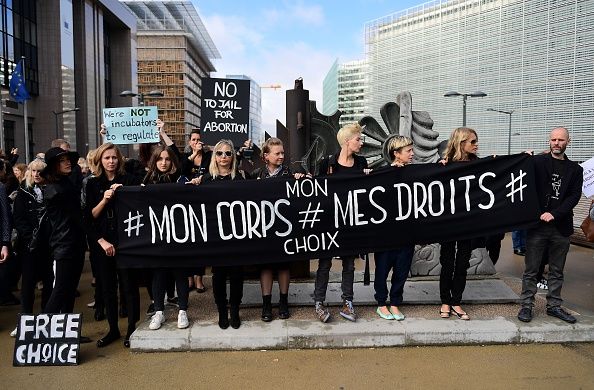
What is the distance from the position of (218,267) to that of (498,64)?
55073 mm

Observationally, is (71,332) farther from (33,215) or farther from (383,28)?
(383,28)

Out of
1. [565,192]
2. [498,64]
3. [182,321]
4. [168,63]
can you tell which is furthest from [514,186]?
[168,63]

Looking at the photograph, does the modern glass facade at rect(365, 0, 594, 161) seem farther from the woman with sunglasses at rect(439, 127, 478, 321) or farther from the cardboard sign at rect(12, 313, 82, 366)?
the cardboard sign at rect(12, 313, 82, 366)

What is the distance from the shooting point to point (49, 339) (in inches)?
147

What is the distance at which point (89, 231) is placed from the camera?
161 inches

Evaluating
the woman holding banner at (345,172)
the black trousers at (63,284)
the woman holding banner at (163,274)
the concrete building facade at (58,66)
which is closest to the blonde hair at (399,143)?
the woman holding banner at (345,172)

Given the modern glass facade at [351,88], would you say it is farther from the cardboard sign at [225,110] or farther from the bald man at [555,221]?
the bald man at [555,221]

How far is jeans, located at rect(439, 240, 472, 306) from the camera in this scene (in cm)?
444

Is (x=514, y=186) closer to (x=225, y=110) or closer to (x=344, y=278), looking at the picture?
(x=344, y=278)

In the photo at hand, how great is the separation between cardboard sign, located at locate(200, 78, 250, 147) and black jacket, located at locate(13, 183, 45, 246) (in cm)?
247

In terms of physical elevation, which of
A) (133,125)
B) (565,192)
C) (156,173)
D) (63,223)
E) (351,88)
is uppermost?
(351,88)

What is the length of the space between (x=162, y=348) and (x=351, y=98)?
78.0m

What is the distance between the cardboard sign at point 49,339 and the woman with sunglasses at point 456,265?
331 cm

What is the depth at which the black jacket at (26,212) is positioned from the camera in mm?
4531
